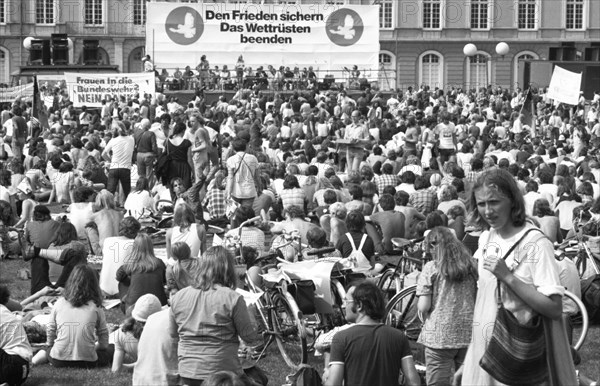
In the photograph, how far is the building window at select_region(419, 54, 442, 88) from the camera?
70.7 metres

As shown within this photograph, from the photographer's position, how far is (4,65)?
66.2m

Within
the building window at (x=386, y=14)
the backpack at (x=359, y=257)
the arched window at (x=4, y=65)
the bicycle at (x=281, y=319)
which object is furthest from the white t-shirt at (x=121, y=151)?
the building window at (x=386, y=14)

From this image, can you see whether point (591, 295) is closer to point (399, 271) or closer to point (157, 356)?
point (399, 271)

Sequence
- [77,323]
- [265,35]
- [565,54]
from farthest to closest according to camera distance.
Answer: [565,54], [265,35], [77,323]

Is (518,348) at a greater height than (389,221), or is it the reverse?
(518,348)

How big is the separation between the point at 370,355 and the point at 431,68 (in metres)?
63.7

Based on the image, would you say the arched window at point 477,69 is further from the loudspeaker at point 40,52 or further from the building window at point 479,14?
the loudspeaker at point 40,52

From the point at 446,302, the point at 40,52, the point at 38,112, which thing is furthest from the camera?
the point at 40,52

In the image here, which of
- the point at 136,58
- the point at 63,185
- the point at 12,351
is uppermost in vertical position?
the point at 136,58

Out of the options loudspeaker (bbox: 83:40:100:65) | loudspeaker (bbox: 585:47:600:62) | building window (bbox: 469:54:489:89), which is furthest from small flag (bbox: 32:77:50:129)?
building window (bbox: 469:54:489:89)

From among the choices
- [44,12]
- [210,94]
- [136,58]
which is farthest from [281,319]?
[136,58]

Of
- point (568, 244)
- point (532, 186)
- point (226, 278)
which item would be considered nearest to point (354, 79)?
point (532, 186)

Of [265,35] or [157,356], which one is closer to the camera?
[157,356]

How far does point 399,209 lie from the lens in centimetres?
1688
